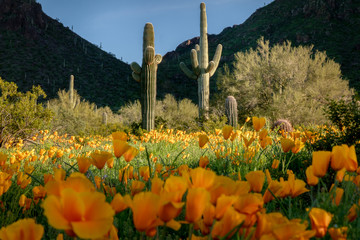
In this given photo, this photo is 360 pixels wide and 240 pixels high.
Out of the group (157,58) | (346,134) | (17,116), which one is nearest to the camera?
(346,134)

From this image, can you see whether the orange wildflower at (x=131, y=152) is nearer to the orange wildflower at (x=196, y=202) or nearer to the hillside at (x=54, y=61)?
the orange wildflower at (x=196, y=202)

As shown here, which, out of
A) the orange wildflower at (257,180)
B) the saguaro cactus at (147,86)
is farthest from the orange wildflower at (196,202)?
the saguaro cactus at (147,86)

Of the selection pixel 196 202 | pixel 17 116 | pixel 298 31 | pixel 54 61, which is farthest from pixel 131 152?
pixel 298 31

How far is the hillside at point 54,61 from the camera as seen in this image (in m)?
33.7

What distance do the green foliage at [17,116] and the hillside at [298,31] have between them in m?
25.1

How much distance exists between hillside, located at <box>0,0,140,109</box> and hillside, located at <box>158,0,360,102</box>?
7.48 m

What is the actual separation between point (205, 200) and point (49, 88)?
37.4 meters

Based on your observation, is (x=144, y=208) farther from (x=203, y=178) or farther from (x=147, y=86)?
(x=147, y=86)

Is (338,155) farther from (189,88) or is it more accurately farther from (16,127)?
(189,88)

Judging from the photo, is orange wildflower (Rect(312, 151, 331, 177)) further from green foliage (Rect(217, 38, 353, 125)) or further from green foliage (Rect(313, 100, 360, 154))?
green foliage (Rect(217, 38, 353, 125))

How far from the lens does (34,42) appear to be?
137 ft

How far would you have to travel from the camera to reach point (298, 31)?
3791cm

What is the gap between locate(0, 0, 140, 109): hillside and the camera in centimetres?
3366

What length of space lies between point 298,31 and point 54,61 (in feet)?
120
